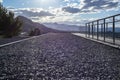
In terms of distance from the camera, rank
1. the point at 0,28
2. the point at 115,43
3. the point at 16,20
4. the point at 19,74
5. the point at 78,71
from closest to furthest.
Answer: the point at 19,74 → the point at 78,71 → the point at 115,43 → the point at 0,28 → the point at 16,20

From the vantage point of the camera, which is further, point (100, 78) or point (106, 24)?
point (106, 24)

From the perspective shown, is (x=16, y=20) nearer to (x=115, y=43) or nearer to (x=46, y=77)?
(x=115, y=43)

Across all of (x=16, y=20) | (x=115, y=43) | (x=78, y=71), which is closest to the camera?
(x=78, y=71)

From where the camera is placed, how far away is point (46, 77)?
525cm

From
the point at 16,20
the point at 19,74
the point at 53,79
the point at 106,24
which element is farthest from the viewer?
the point at 16,20

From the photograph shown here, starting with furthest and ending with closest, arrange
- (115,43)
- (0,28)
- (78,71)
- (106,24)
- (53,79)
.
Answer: (0,28) < (106,24) < (115,43) < (78,71) < (53,79)

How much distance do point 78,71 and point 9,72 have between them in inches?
65.0

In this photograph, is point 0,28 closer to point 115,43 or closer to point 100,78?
point 115,43

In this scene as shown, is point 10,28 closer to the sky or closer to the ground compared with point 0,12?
closer to the ground

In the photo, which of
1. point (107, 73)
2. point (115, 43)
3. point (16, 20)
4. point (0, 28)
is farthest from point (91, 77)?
point (16, 20)

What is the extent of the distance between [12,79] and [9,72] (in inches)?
34.8

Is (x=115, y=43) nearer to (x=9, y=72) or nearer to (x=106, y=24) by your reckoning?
(x=106, y=24)

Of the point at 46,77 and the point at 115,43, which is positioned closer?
the point at 46,77

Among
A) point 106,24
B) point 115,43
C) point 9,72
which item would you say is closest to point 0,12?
point 106,24
